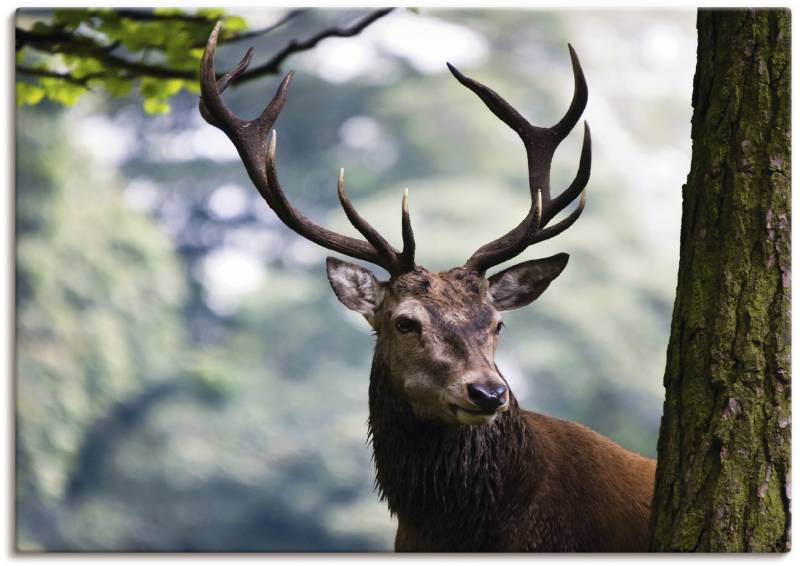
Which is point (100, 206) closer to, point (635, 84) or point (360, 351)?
point (360, 351)

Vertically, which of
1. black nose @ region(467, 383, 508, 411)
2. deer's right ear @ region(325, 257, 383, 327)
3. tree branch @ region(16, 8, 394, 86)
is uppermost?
tree branch @ region(16, 8, 394, 86)

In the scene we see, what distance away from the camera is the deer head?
2451 mm

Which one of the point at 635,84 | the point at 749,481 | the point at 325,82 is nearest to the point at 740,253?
the point at 749,481

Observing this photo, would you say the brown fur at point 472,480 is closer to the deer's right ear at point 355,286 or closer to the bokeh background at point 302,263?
the deer's right ear at point 355,286

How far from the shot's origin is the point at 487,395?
7.65ft

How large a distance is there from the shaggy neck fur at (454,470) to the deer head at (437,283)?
0.07 metres

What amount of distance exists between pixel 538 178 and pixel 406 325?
1.83 feet

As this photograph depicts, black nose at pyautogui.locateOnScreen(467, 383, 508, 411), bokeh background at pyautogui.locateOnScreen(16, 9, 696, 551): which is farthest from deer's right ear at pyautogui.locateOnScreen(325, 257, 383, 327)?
bokeh background at pyautogui.locateOnScreen(16, 9, 696, 551)

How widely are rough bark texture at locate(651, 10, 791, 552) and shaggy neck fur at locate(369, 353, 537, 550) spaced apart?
380mm

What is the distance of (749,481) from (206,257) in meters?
7.68

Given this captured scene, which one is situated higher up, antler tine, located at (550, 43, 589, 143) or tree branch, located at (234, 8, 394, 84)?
tree branch, located at (234, 8, 394, 84)

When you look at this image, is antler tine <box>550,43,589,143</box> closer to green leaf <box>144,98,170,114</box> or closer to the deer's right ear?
the deer's right ear

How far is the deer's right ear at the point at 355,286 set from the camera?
2715 millimetres

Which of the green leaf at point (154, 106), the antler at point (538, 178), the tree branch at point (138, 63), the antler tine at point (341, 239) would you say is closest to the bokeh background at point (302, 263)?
the green leaf at point (154, 106)
